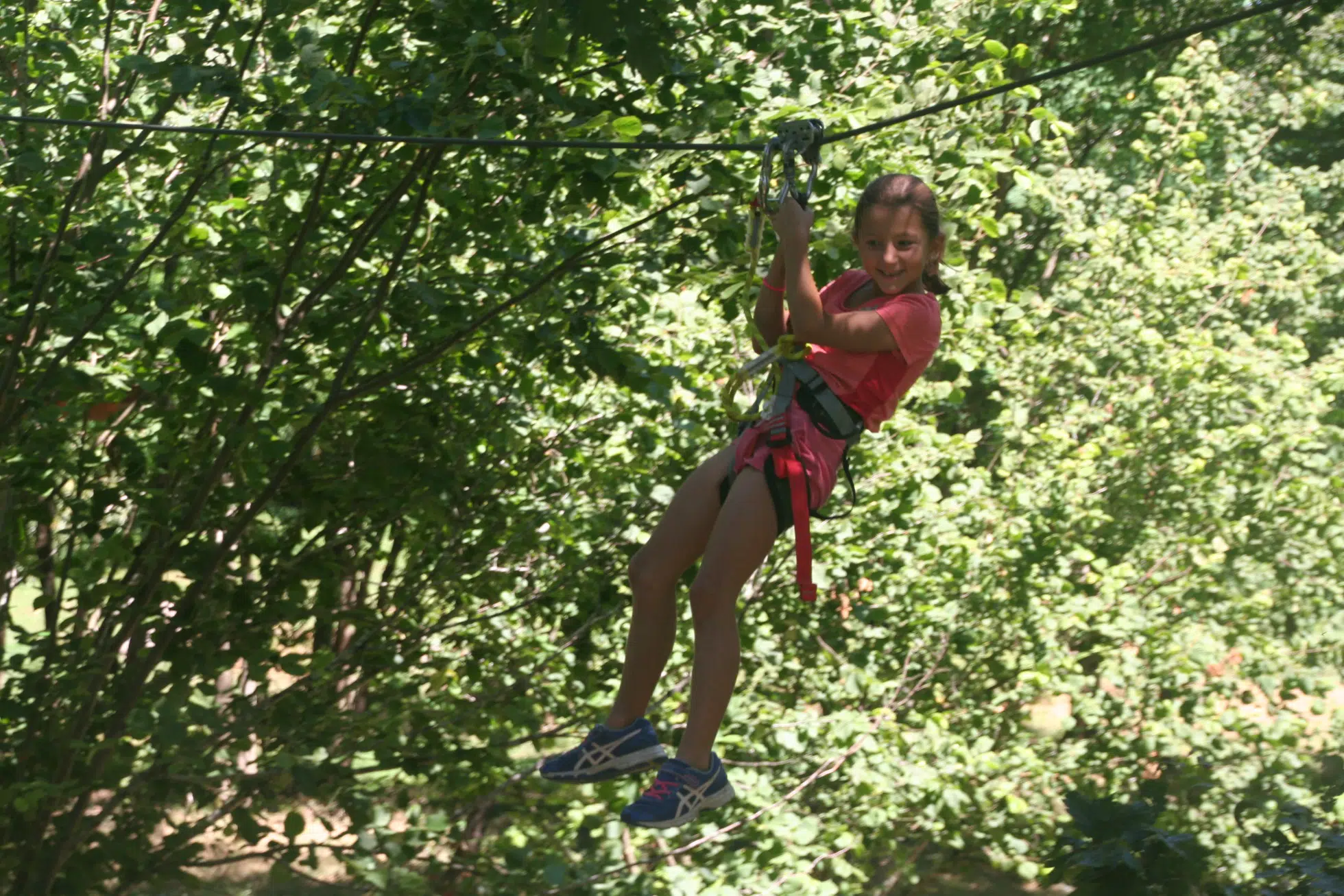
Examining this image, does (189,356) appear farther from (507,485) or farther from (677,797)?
(677,797)

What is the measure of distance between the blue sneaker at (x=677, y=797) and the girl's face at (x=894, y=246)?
1147 millimetres

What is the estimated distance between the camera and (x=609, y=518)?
20.4ft

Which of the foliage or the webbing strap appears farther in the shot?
the foliage

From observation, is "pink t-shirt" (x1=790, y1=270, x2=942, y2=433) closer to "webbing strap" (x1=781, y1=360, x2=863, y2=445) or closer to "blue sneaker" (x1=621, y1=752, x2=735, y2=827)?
"webbing strap" (x1=781, y1=360, x2=863, y2=445)

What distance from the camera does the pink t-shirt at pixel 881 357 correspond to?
10.9 feet

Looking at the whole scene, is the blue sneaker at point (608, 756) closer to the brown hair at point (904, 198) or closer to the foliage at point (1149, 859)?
the foliage at point (1149, 859)

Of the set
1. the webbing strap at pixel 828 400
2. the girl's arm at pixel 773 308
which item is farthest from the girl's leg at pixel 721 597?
the girl's arm at pixel 773 308

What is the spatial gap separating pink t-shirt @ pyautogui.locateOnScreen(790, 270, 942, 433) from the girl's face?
0.14ft

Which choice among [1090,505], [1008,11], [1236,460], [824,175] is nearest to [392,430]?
[824,175]

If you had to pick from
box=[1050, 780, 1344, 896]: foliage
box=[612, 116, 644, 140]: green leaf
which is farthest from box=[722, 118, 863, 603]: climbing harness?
box=[1050, 780, 1344, 896]: foliage

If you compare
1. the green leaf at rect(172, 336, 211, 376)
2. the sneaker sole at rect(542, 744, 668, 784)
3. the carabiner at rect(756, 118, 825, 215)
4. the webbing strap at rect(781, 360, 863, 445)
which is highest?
the green leaf at rect(172, 336, 211, 376)

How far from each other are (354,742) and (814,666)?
292 cm

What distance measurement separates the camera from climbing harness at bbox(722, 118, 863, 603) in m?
3.33

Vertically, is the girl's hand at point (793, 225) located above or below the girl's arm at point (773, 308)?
below
